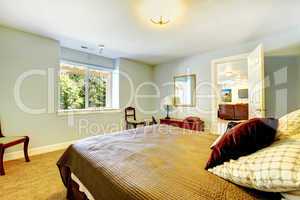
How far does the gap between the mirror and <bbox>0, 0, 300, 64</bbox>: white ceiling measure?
1.03 metres

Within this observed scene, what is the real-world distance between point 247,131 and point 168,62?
4.36 metres

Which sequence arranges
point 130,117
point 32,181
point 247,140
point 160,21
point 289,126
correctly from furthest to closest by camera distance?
point 130,117 < point 160,21 < point 32,181 < point 289,126 < point 247,140

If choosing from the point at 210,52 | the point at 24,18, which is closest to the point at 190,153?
the point at 24,18

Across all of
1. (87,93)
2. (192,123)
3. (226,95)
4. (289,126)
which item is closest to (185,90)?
(192,123)

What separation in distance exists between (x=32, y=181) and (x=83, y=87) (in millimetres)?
2473

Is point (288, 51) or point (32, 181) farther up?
point (288, 51)

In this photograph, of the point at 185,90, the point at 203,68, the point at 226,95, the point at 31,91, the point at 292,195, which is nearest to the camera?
the point at 292,195

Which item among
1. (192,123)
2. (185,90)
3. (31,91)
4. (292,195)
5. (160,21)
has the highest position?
(160,21)

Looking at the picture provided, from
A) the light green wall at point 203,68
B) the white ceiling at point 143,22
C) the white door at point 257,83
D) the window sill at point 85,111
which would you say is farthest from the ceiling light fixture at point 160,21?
the window sill at point 85,111

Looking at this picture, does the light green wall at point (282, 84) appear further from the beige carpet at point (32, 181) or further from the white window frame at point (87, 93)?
the beige carpet at point (32, 181)

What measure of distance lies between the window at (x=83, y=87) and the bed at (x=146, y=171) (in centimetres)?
242

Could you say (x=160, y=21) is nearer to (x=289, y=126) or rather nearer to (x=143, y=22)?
(x=143, y=22)

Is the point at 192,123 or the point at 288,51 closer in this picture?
the point at 288,51

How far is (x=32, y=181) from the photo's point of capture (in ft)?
7.13
